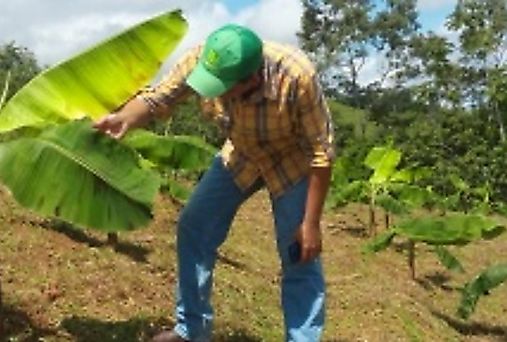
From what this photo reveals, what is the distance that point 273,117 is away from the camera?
4.38m

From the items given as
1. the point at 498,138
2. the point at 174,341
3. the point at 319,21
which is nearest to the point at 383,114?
the point at 319,21

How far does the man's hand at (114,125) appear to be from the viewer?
4.54 m

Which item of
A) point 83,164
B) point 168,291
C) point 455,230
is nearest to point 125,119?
point 83,164

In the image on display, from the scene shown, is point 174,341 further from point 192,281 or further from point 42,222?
point 42,222

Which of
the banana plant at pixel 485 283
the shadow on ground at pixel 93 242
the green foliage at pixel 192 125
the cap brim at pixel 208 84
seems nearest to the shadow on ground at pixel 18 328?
the cap brim at pixel 208 84

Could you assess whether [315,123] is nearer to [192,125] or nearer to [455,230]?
[455,230]

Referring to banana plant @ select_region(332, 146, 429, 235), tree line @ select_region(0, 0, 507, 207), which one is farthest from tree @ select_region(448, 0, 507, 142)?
banana plant @ select_region(332, 146, 429, 235)

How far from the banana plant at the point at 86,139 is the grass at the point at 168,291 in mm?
1348

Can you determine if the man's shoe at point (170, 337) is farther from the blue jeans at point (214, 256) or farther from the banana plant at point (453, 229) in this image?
the banana plant at point (453, 229)

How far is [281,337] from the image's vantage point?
6.64 m

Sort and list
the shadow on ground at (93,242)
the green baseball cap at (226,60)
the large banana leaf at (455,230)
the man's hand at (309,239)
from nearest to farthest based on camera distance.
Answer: the green baseball cap at (226,60) < the man's hand at (309,239) < the shadow on ground at (93,242) < the large banana leaf at (455,230)

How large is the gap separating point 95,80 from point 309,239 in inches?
58.0

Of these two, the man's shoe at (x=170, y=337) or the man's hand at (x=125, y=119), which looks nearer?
the man's hand at (x=125, y=119)

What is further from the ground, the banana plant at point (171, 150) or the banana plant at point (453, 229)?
the banana plant at point (171, 150)
